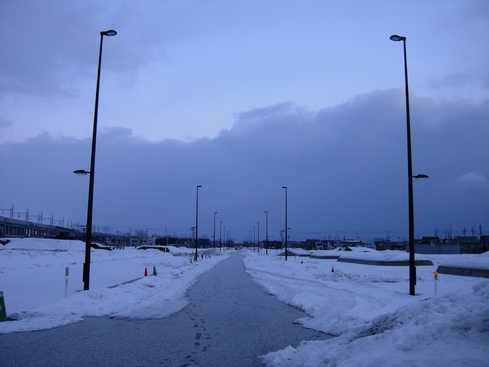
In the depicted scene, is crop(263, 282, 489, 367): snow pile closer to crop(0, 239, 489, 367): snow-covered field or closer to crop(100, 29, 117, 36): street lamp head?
crop(0, 239, 489, 367): snow-covered field

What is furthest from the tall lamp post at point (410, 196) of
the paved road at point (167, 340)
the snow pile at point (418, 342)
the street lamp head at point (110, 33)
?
the street lamp head at point (110, 33)

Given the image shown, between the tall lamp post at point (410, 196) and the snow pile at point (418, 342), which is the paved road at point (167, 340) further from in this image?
the tall lamp post at point (410, 196)

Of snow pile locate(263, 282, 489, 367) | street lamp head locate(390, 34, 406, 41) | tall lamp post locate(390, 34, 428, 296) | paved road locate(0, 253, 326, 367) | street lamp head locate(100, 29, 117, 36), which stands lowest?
paved road locate(0, 253, 326, 367)

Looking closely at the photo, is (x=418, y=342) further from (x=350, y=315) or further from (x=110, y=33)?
(x=110, y=33)

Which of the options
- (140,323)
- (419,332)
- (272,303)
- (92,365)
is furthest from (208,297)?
(419,332)

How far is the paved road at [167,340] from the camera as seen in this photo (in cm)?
788

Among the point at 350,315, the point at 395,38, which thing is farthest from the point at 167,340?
the point at 395,38

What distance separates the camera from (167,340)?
955 cm

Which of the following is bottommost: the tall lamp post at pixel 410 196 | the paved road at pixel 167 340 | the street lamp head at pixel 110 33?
the paved road at pixel 167 340

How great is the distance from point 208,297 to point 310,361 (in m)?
11.3

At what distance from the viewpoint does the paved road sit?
310 inches

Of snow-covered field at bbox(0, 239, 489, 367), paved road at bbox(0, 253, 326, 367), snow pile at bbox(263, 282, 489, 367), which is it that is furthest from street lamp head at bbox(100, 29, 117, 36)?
snow pile at bbox(263, 282, 489, 367)

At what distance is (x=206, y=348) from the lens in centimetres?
880

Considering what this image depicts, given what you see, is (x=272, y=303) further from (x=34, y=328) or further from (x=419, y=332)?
(x=419, y=332)
